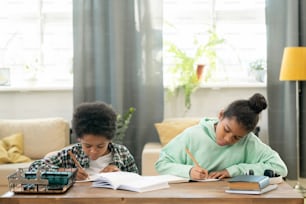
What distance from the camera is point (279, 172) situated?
2754mm

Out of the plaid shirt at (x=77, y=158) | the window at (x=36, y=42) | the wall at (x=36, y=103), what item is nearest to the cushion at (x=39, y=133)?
the wall at (x=36, y=103)

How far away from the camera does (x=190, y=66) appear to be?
589 centimetres

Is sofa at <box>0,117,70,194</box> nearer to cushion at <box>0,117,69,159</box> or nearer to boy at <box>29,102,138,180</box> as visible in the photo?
cushion at <box>0,117,69,159</box>

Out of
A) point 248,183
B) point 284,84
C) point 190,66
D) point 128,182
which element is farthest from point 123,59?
point 248,183

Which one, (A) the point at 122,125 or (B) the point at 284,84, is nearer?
(A) the point at 122,125

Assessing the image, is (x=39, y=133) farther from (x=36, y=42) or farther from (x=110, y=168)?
(x=110, y=168)

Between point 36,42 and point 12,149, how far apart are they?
1.38 metres

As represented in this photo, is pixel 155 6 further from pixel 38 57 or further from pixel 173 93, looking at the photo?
pixel 38 57

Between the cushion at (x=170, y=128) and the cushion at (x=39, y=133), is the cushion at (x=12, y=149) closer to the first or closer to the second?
the cushion at (x=39, y=133)

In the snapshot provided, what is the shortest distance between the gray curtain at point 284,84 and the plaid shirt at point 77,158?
10.2ft

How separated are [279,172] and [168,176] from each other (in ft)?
1.72

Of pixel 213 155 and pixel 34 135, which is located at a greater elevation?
pixel 213 155

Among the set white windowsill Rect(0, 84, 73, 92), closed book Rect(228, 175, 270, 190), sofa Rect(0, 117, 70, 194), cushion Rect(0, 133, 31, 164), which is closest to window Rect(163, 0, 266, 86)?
white windowsill Rect(0, 84, 73, 92)

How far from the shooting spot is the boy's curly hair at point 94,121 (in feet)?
9.20
